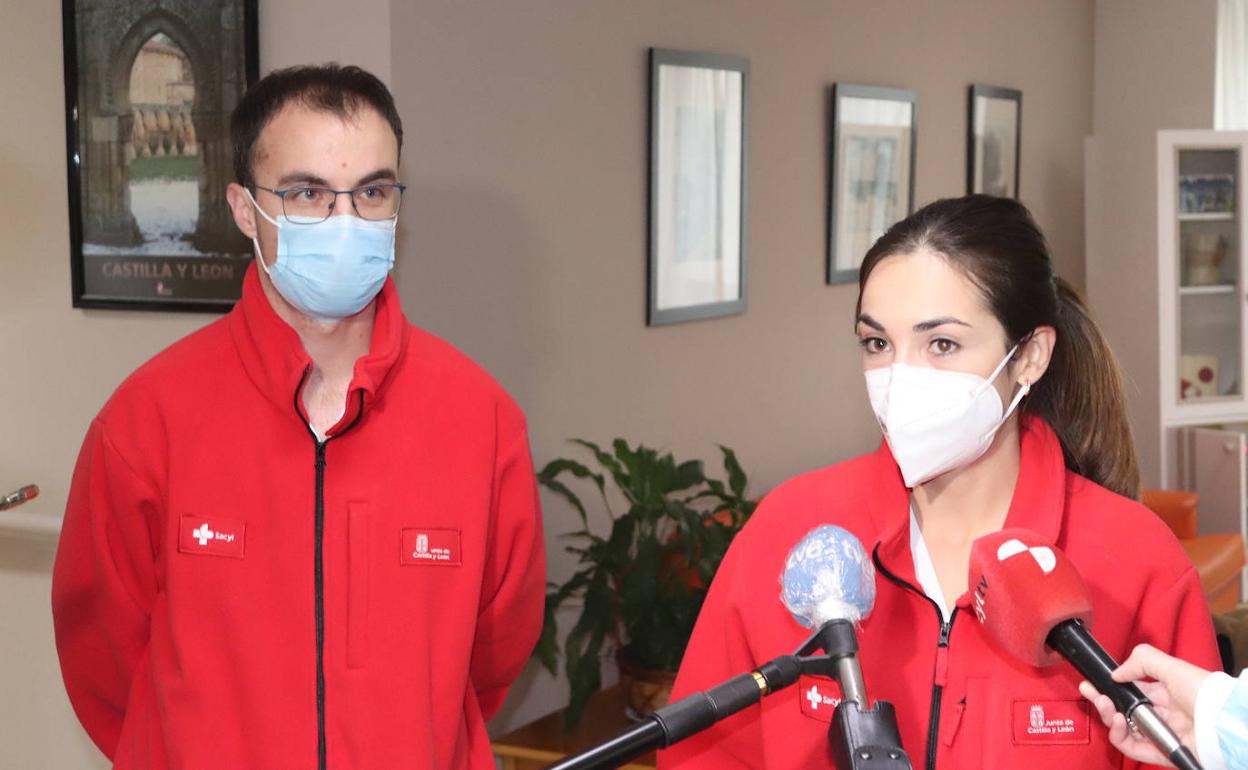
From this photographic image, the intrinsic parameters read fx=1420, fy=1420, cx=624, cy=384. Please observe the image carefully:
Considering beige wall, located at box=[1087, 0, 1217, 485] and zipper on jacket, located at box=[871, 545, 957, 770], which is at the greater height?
beige wall, located at box=[1087, 0, 1217, 485]

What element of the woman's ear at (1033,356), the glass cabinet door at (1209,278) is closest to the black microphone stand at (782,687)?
the woman's ear at (1033,356)

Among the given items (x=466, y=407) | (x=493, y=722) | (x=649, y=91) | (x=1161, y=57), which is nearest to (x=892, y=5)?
(x=649, y=91)

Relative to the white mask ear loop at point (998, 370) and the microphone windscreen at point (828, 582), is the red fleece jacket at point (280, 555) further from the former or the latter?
the microphone windscreen at point (828, 582)

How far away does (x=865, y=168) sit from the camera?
17.8 feet

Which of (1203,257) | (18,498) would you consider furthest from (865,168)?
(18,498)

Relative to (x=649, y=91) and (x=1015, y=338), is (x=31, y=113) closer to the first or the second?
(x=649, y=91)

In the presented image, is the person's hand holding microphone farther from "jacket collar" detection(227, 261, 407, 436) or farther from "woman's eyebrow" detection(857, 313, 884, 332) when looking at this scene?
"jacket collar" detection(227, 261, 407, 436)

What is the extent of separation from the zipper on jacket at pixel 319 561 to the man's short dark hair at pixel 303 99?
33 cm

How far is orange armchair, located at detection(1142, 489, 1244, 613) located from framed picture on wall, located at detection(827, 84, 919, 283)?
1404 mm

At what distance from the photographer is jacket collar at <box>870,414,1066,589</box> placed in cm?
167

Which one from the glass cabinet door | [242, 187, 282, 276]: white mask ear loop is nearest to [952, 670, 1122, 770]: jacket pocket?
[242, 187, 282, 276]: white mask ear loop

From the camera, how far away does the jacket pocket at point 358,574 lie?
187 centimetres

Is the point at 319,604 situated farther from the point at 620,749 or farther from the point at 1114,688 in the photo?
the point at 1114,688

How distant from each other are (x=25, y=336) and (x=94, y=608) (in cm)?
167
